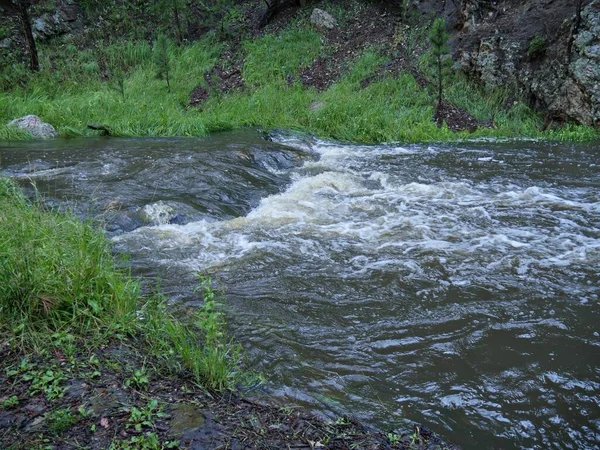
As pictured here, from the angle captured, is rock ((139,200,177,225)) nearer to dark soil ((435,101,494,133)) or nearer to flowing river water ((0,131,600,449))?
flowing river water ((0,131,600,449))

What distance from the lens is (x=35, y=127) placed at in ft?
38.7

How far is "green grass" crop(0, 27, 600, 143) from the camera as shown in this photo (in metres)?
12.5

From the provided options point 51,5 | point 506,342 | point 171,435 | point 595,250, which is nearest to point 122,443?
point 171,435

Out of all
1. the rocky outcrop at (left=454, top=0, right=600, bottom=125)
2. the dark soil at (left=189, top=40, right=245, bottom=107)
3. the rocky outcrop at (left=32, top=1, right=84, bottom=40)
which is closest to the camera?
the rocky outcrop at (left=454, top=0, right=600, bottom=125)

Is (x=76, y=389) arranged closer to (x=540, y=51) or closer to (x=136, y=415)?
(x=136, y=415)

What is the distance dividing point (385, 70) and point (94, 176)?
10.6m

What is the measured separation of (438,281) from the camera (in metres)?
4.78

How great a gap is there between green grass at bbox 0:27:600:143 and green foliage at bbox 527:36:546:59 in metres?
1.55

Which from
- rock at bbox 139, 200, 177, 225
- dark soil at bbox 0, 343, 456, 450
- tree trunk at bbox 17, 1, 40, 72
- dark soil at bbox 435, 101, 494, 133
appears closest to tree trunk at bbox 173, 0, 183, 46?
tree trunk at bbox 17, 1, 40, 72

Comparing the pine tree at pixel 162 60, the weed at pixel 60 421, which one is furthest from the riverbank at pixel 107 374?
the pine tree at pixel 162 60

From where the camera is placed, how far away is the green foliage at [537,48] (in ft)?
44.6

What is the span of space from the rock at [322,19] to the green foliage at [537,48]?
770 cm

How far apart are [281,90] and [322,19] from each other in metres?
5.15

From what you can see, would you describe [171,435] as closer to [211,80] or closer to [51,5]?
[211,80]
